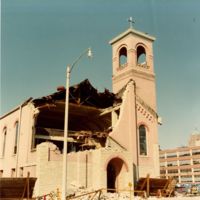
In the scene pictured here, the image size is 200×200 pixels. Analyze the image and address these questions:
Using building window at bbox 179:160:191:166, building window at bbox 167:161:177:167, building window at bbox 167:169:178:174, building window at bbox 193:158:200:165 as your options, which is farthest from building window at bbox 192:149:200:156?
building window at bbox 167:169:178:174

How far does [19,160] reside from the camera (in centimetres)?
3366

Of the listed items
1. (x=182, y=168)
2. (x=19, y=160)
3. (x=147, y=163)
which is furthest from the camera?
(x=182, y=168)

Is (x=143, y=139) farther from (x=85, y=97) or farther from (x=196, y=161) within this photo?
(x=196, y=161)

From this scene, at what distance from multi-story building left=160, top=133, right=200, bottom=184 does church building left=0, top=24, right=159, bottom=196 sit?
66.3 meters

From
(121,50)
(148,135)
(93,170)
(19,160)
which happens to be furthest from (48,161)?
(121,50)

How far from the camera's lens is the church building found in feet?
96.7

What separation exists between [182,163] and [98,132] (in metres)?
77.8

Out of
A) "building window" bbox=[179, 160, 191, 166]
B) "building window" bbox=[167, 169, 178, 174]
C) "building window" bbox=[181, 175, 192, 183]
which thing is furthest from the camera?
"building window" bbox=[167, 169, 178, 174]

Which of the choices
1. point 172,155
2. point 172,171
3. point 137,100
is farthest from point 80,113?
point 172,155

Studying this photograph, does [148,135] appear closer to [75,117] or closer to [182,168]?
[75,117]

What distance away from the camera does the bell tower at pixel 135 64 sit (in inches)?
1523

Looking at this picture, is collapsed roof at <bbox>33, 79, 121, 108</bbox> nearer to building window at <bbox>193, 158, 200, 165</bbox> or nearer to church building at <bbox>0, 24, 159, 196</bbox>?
church building at <bbox>0, 24, 159, 196</bbox>

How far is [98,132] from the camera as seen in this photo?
1431 inches

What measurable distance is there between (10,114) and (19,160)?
7.15m
